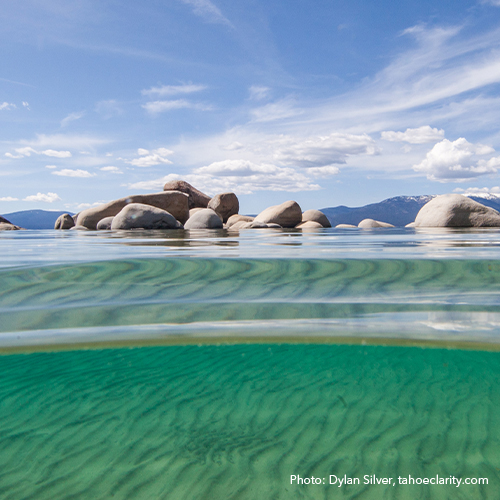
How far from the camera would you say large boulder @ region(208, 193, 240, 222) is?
→ 22.3 m

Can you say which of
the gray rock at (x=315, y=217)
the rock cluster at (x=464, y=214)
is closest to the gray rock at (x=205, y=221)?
the gray rock at (x=315, y=217)

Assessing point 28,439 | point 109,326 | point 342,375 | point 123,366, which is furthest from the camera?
point 109,326

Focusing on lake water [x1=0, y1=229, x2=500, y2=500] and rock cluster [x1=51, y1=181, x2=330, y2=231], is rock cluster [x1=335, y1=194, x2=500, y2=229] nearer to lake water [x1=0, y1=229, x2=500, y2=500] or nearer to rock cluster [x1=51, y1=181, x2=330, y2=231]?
rock cluster [x1=51, y1=181, x2=330, y2=231]

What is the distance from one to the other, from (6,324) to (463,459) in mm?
2121

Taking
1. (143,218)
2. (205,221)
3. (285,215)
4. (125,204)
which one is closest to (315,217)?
(285,215)

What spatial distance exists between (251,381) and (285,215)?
644 inches

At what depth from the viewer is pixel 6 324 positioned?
2023mm

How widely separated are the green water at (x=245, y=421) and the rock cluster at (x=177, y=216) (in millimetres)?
12184

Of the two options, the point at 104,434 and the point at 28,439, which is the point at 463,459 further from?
the point at 28,439

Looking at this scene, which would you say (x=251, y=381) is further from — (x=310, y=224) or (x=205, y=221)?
(x=310, y=224)

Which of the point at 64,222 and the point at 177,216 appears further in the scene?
the point at 64,222

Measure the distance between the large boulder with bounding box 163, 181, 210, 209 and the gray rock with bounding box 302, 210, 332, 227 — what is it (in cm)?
900

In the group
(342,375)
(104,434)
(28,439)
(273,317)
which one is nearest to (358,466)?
(342,375)

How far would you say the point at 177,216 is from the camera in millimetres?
19172
